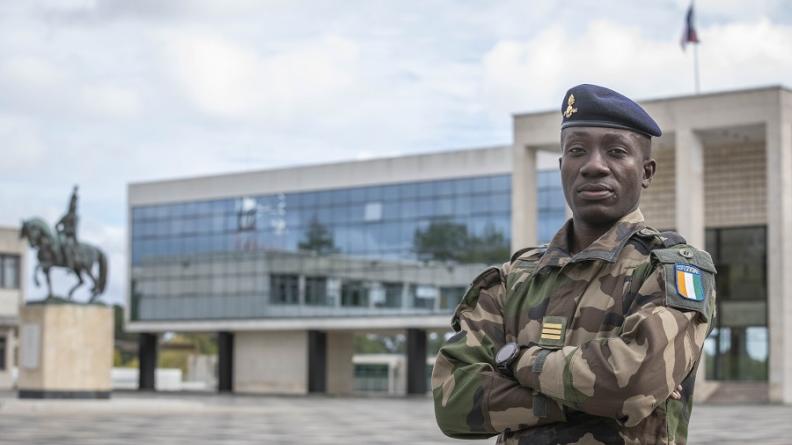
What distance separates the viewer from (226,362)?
60.2m

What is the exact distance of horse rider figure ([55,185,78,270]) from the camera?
112 feet

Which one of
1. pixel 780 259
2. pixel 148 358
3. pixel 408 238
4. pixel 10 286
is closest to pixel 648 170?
pixel 780 259

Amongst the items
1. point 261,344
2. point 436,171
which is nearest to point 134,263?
point 261,344

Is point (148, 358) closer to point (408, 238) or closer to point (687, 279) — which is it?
point (408, 238)

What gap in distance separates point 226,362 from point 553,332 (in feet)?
191

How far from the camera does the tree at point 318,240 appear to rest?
55.8 metres

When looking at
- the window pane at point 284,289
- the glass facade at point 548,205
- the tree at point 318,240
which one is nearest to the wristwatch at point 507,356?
the glass facade at point 548,205

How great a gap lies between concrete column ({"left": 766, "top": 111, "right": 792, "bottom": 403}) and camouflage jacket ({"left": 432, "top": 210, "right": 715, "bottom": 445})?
38.4 m

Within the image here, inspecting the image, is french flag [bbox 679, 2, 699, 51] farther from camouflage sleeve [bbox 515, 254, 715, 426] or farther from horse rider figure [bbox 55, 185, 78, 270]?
camouflage sleeve [bbox 515, 254, 715, 426]

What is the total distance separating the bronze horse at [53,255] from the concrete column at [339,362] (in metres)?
23.8

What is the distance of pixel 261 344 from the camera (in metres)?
59.2

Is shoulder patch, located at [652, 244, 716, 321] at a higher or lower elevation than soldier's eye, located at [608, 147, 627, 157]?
lower

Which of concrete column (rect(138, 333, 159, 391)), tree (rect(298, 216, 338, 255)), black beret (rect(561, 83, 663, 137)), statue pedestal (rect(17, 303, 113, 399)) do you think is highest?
tree (rect(298, 216, 338, 255))

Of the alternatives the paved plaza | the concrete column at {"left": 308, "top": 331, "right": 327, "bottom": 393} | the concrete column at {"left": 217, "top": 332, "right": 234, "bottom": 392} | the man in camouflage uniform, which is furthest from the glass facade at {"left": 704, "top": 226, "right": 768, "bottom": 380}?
the man in camouflage uniform
